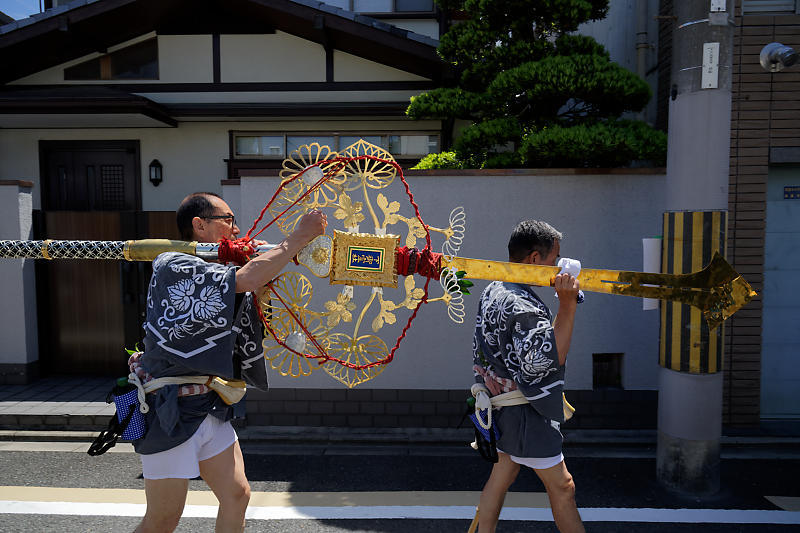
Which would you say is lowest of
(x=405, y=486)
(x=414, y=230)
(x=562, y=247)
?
(x=405, y=486)

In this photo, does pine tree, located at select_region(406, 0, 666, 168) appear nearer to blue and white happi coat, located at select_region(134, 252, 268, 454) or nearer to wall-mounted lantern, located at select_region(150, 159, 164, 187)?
blue and white happi coat, located at select_region(134, 252, 268, 454)

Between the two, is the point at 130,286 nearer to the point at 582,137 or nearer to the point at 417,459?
the point at 417,459

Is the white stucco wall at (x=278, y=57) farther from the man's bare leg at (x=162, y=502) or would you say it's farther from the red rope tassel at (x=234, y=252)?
the man's bare leg at (x=162, y=502)

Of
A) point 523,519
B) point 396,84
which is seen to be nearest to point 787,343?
point 523,519

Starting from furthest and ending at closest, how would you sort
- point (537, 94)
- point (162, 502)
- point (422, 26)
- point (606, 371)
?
point (422, 26), point (606, 371), point (537, 94), point (162, 502)

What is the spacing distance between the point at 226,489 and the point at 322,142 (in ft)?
20.3

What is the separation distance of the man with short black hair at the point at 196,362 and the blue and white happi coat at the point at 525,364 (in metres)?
1.04

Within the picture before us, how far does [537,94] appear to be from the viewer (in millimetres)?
5145

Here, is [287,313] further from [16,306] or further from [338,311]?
[16,306]

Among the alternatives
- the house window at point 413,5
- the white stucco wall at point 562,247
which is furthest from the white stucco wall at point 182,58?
the white stucco wall at point 562,247

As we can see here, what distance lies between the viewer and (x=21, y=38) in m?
6.93

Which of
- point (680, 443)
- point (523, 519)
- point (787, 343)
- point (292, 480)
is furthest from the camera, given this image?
point (787, 343)

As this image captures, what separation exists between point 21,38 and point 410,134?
18.2 ft

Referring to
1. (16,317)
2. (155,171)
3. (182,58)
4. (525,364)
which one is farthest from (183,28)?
(525,364)
